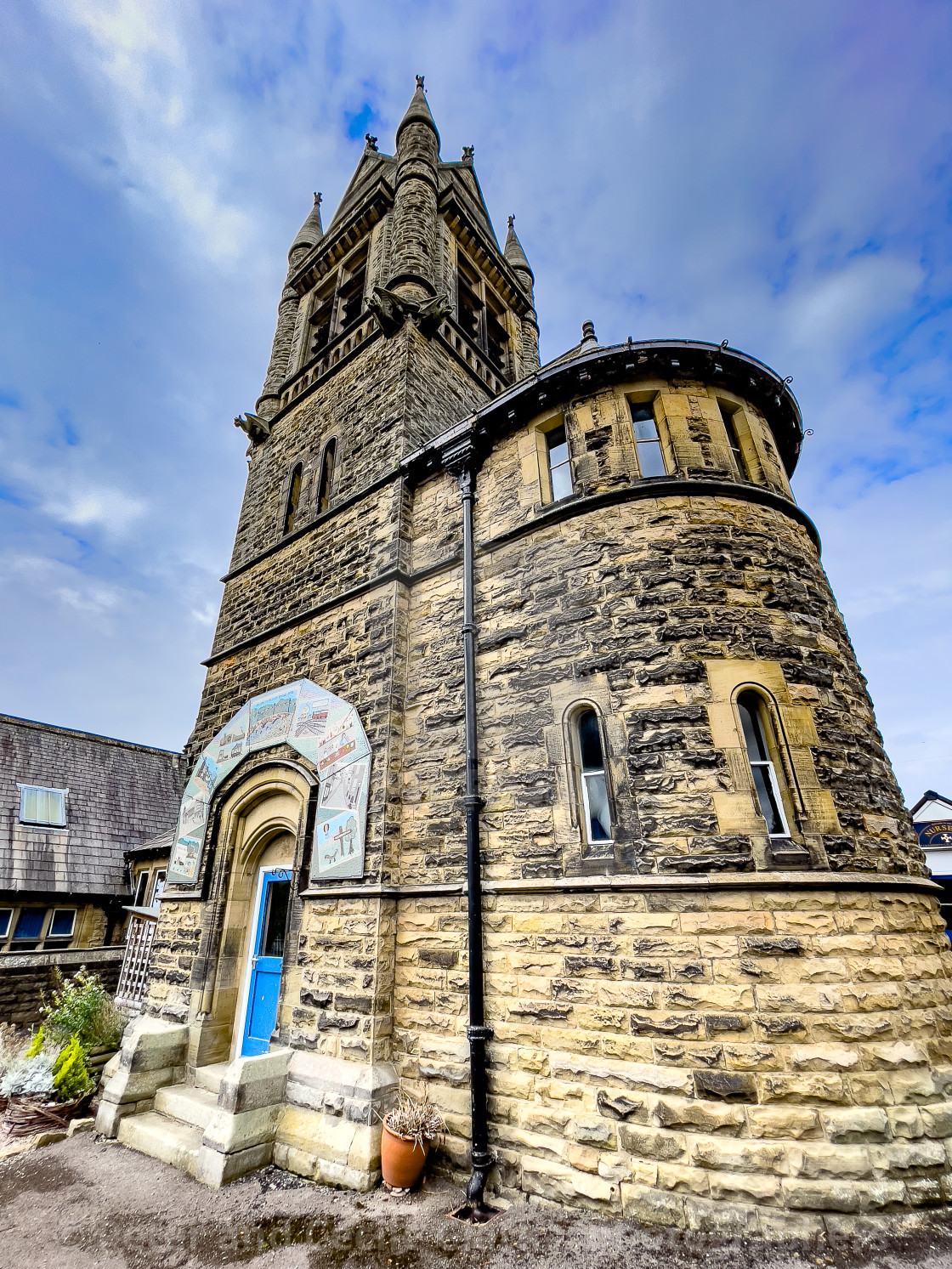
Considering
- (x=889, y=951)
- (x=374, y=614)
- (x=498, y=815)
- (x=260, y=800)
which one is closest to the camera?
(x=889, y=951)

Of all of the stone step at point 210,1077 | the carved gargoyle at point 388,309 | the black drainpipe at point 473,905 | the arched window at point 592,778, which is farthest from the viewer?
the carved gargoyle at point 388,309

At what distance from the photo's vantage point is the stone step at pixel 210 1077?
7.06 metres

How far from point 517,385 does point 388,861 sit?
6.33m

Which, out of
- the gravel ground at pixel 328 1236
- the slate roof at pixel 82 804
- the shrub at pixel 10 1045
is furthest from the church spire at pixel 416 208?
the slate roof at pixel 82 804

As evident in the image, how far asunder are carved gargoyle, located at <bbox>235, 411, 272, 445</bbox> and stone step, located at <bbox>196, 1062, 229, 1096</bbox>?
12.2m

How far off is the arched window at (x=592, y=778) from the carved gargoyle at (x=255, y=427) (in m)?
11.4

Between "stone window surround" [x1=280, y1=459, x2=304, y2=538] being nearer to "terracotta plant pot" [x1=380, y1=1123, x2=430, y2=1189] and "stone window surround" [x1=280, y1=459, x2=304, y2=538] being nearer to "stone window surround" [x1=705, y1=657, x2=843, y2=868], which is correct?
"stone window surround" [x1=705, y1=657, x2=843, y2=868]

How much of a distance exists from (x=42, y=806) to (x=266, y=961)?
15439mm

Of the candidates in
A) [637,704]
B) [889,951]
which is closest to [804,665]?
[637,704]

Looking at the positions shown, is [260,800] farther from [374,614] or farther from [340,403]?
[340,403]

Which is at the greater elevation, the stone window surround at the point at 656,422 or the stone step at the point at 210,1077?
the stone window surround at the point at 656,422

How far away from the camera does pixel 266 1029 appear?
7.59m

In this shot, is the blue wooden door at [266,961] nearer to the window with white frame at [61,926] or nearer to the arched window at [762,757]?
the arched window at [762,757]

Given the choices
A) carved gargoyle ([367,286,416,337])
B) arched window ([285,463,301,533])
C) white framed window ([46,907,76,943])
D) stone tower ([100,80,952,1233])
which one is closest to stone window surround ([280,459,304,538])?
arched window ([285,463,301,533])
